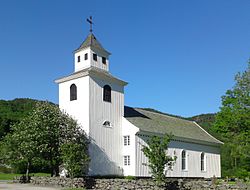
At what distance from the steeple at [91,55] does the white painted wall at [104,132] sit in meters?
2.78

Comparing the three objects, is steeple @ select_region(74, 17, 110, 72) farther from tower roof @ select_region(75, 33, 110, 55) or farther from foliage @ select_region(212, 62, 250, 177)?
Answer: foliage @ select_region(212, 62, 250, 177)

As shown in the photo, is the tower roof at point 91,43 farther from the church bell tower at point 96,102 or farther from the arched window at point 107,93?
the arched window at point 107,93

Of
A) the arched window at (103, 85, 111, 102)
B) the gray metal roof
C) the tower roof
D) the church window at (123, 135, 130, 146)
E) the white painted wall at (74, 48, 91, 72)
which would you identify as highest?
the tower roof

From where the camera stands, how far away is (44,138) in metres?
32.3

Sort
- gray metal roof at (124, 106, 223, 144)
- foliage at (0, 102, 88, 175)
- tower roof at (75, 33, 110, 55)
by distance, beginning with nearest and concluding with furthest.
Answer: foliage at (0, 102, 88, 175)
tower roof at (75, 33, 110, 55)
gray metal roof at (124, 106, 223, 144)

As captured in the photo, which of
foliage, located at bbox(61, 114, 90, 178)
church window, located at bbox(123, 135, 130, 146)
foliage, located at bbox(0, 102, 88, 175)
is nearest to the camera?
foliage, located at bbox(61, 114, 90, 178)

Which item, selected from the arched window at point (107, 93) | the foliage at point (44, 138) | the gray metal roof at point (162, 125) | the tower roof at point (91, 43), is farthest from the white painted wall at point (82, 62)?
the gray metal roof at point (162, 125)

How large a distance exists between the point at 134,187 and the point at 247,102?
61.0 feet

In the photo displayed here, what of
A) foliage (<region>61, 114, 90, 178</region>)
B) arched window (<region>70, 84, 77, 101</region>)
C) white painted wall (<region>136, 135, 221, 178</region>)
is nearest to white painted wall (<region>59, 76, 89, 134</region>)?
arched window (<region>70, 84, 77, 101</region>)

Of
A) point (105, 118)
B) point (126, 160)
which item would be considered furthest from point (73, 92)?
point (126, 160)

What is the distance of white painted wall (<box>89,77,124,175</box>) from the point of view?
35.4m

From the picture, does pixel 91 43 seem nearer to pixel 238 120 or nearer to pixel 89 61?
pixel 89 61

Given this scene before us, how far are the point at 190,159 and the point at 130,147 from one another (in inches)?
408

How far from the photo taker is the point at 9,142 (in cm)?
3353
